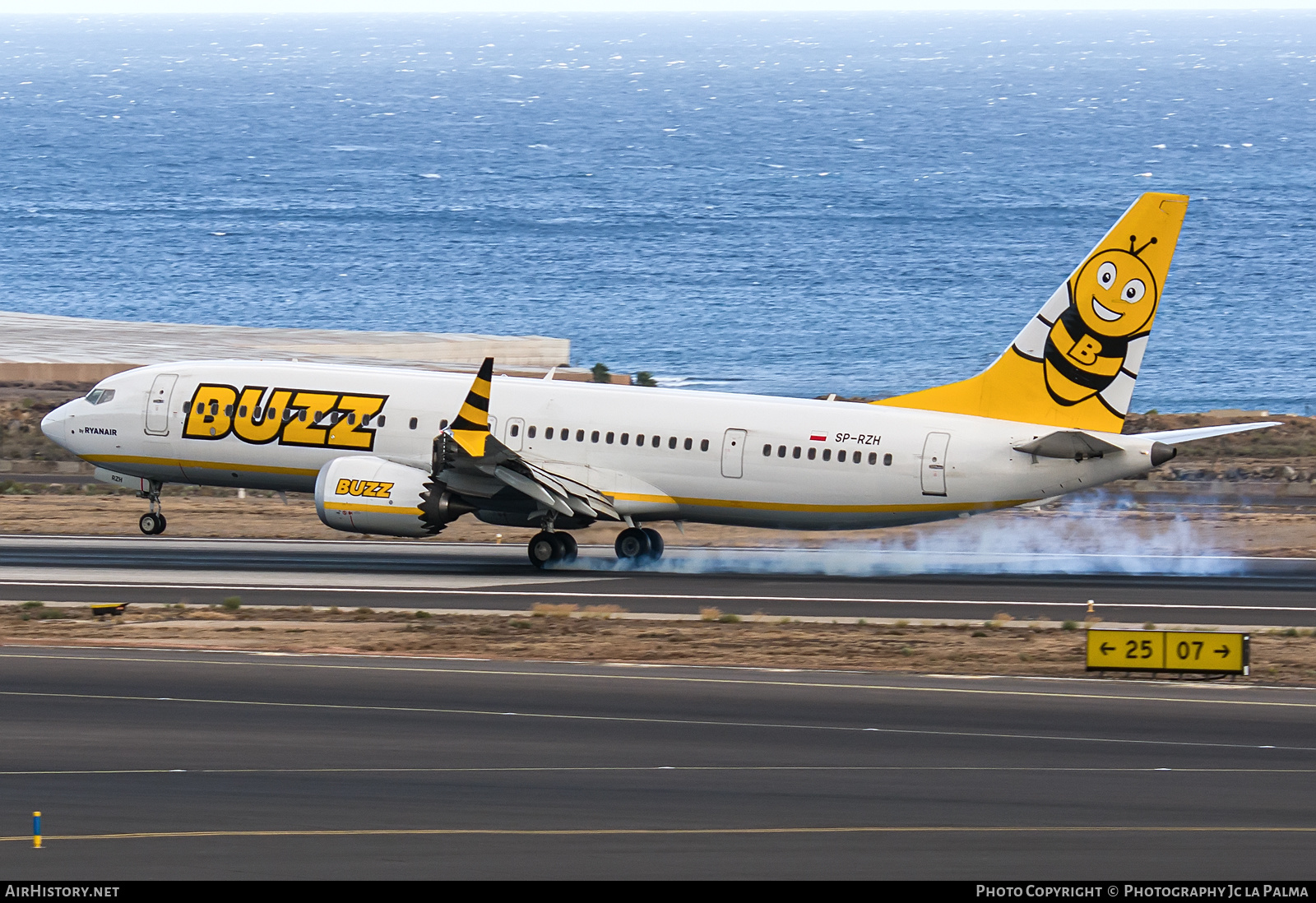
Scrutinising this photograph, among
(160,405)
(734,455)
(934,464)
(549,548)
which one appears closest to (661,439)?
(734,455)

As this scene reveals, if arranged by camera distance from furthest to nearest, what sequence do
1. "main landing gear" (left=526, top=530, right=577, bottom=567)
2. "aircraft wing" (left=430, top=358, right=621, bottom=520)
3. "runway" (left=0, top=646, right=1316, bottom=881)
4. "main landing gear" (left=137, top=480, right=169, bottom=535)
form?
"main landing gear" (left=137, top=480, right=169, bottom=535) < "main landing gear" (left=526, top=530, right=577, bottom=567) < "aircraft wing" (left=430, top=358, right=621, bottom=520) < "runway" (left=0, top=646, right=1316, bottom=881)

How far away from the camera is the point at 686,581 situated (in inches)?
1566

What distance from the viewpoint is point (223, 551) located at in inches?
1734

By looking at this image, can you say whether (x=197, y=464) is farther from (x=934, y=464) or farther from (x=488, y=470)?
(x=934, y=464)

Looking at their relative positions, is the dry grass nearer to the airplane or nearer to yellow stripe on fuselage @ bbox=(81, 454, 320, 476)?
the airplane

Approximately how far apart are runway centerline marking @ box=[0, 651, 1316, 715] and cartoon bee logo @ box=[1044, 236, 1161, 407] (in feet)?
41.1

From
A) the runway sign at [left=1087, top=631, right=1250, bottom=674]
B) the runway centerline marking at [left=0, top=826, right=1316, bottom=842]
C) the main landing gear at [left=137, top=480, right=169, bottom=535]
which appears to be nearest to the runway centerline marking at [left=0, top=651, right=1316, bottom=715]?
the runway sign at [left=1087, top=631, right=1250, bottom=674]

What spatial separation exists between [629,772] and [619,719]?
10.5 ft

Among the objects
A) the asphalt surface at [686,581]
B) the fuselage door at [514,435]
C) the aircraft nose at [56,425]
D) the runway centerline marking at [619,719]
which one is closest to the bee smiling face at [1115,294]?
the asphalt surface at [686,581]

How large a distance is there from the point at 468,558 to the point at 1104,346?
16.2m

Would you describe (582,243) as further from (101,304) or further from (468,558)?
(468,558)

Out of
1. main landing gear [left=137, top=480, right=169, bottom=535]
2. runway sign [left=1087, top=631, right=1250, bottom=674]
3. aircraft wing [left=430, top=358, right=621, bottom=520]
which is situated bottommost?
runway sign [left=1087, top=631, right=1250, bottom=674]

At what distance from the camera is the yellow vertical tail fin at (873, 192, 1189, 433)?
123 ft

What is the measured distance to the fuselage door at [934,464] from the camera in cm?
3825
